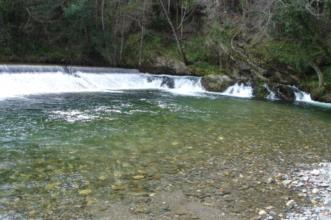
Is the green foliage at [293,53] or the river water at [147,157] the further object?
the green foliage at [293,53]

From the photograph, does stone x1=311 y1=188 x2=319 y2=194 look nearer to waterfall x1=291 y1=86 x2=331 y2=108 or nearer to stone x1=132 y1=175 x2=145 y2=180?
Result: stone x1=132 y1=175 x2=145 y2=180

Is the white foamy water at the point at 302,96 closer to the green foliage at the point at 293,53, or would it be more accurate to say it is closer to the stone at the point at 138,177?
the green foliage at the point at 293,53

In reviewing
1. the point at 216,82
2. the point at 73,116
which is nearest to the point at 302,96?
the point at 216,82

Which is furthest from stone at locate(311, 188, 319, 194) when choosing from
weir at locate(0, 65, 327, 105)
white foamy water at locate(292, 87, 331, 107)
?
white foamy water at locate(292, 87, 331, 107)

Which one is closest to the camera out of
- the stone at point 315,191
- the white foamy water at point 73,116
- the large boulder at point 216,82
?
the stone at point 315,191

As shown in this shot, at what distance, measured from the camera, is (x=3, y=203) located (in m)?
5.18

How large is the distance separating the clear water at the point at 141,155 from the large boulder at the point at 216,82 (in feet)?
22.0

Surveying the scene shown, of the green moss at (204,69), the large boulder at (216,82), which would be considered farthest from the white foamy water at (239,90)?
the green moss at (204,69)

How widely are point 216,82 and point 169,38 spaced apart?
685cm

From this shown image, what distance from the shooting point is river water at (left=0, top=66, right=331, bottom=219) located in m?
5.30

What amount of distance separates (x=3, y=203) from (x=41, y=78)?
13.9m

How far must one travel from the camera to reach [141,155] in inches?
303

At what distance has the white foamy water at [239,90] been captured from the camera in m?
20.5

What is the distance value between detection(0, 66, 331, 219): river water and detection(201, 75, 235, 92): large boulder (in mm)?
6095
